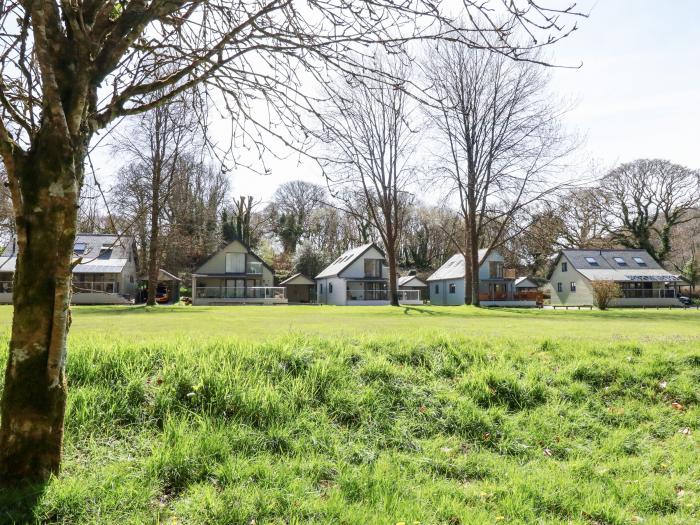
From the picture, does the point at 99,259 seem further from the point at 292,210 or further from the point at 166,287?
the point at 292,210

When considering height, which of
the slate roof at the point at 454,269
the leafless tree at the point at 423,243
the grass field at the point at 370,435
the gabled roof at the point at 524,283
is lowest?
the grass field at the point at 370,435

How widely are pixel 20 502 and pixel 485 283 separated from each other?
46.8 meters

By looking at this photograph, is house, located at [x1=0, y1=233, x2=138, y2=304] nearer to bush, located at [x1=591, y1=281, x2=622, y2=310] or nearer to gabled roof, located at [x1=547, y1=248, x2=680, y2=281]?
bush, located at [x1=591, y1=281, x2=622, y2=310]

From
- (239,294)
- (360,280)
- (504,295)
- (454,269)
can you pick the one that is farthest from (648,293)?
(239,294)

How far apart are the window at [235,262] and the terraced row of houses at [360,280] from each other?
0.08 metres

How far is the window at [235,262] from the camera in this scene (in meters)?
40.8

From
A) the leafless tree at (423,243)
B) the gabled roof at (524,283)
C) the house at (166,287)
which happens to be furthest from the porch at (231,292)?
the gabled roof at (524,283)

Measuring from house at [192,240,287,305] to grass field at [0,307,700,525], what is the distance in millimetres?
33569

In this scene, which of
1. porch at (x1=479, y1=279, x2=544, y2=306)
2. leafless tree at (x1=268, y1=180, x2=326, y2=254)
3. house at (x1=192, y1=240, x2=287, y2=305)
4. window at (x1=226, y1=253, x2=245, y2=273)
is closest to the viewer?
house at (x1=192, y1=240, x2=287, y2=305)

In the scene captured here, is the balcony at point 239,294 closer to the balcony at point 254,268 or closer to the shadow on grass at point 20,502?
the balcony at point 254,268

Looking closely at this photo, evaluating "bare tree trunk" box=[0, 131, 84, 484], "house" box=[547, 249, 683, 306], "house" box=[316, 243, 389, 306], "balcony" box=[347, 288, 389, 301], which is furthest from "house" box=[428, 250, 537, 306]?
"bare tree trunk" box=[0, 131, 84, 484]

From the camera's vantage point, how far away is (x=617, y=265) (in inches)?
1713

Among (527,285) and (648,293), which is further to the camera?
(527,285)

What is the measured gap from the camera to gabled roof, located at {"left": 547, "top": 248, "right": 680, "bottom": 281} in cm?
4194
